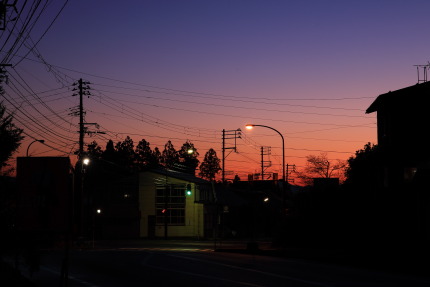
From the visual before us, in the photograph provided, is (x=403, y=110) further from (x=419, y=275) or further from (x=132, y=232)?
(x=132, y=232)

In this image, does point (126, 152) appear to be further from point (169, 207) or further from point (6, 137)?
point (6, 137)

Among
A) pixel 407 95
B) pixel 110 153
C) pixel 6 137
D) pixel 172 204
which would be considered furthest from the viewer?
pixel 110 153

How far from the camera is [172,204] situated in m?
78.4

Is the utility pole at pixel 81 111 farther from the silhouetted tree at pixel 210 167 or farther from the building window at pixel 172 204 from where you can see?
the silhouetted tree at pixel 210 167

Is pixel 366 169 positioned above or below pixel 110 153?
below

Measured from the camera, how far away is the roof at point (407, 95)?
39306mm

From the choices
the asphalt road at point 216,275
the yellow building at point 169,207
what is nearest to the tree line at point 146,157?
the yellow building at point 169,207

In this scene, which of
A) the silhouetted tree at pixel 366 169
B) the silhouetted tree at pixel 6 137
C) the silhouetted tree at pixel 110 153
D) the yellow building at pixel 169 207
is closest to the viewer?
the silhouetted tree at pixel 6 137

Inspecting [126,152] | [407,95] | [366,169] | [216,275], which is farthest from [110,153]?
[216,275]

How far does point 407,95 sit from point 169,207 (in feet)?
142

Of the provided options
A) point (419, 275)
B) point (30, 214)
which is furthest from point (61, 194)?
point (419, 275)

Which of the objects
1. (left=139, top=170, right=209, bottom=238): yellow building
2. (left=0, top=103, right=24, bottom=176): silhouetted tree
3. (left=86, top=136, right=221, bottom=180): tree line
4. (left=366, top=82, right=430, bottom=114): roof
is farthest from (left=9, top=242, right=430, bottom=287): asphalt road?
(left=86, top=136, right=221, bottom=180): tree line

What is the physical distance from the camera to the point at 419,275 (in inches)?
958

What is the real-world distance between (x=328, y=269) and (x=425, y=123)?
1614cm
